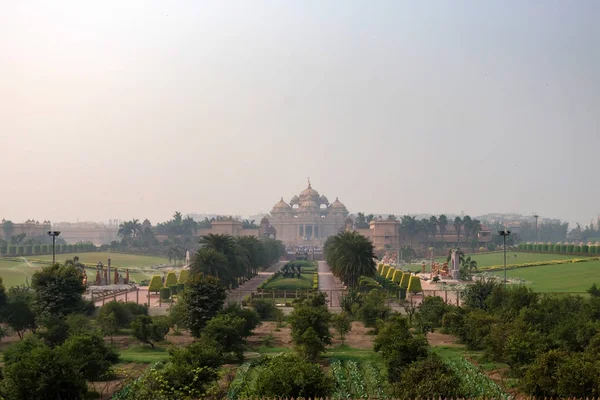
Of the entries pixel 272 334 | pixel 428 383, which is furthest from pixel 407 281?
pixel 428 383

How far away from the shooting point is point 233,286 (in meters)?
45.3

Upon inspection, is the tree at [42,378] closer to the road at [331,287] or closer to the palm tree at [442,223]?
the road at [331,287]

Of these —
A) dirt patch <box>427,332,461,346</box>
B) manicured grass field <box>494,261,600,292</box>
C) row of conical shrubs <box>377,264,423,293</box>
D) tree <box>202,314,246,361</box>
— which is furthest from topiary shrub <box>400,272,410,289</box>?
tree <box>202,314,246,361</box>

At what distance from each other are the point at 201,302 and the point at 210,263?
44.4ft

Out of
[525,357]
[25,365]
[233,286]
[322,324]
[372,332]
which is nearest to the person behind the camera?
[25,365]

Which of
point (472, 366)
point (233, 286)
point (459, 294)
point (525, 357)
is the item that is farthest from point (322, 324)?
point (233, 286)

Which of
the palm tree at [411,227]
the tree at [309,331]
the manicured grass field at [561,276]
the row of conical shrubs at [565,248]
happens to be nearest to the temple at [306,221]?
the palm tree at [411,227]

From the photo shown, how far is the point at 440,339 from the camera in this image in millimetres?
26531

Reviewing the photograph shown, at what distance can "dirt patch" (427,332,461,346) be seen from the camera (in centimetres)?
2548

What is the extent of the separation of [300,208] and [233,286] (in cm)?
9763

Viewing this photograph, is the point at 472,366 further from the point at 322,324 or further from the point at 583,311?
the point at 583,311

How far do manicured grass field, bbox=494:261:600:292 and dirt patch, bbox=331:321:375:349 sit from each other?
1635 centimetres

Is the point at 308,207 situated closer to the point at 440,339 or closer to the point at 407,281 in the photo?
the point at 407,281

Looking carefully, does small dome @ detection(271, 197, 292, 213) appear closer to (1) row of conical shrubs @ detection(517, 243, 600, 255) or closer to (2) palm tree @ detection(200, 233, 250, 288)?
Result: (1) row of conical shrubs @ detection(517, 243, 600, 255)
